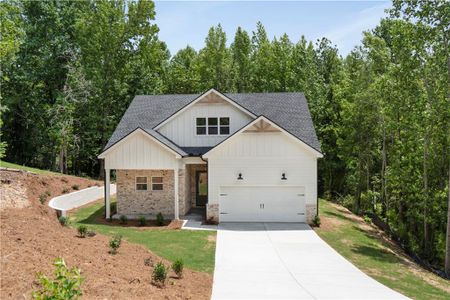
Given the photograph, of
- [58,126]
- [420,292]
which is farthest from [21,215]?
[58,126]

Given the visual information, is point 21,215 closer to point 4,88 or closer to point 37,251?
point 37,251

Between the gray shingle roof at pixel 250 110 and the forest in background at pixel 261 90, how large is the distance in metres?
A: 5.15

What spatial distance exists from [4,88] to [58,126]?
23.3 feet

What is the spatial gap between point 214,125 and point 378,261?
12.3 metres

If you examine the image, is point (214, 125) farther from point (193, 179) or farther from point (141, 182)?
point (141, 182)

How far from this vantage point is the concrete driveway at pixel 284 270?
35.8 ft

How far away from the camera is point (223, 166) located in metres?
21.3

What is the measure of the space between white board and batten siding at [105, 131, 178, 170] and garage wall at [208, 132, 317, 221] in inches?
93.5

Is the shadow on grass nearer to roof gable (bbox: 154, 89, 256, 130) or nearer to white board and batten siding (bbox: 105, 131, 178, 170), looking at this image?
roof gable (bbox: 154, 89, 256, 130)

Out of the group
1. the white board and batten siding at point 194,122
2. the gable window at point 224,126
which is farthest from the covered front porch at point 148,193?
the gable window at point 224,126

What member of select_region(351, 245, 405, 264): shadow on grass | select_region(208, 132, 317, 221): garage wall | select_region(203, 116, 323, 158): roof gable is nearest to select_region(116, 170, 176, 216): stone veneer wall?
select_region(208, 132, 317, 221): garage wall

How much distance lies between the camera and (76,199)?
78.4 ft

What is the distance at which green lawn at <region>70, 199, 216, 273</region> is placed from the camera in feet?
45.5

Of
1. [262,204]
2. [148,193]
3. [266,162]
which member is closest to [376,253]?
[262,204]
